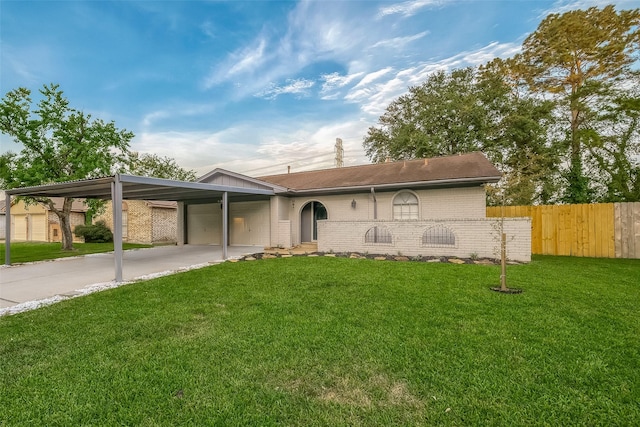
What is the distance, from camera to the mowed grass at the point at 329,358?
2297mm

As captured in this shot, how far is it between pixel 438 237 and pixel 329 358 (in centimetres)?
828

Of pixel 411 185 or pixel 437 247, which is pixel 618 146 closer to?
pixel 411 185

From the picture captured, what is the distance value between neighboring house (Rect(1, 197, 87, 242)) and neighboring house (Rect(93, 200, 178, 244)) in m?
4.84

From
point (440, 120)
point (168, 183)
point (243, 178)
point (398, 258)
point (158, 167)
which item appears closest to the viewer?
point (168, 183)

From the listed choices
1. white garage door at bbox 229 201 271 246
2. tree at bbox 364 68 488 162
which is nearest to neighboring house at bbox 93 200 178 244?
white garage door at bbox 229 201 271 246

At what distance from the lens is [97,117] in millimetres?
15312

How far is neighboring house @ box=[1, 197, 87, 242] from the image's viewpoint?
23703 mm

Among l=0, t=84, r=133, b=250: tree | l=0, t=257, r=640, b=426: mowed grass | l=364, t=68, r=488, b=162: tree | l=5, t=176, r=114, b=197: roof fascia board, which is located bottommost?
l=0, t=257, r=640, b=426: mowed grass

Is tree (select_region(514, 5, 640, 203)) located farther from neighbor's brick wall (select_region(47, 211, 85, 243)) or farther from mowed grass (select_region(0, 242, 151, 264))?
neighbor's brick wall (select_region(47, 211, 85, 243))

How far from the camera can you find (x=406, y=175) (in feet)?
41.3

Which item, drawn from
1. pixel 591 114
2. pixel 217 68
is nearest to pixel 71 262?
pixel 217 68

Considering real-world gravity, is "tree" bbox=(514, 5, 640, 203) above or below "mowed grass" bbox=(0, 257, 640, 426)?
above

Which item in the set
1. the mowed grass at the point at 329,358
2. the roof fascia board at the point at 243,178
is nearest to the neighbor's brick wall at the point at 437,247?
the roof fascia board at the point at 243,178

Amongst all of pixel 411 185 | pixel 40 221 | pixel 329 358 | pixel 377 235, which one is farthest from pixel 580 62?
pixel 40 221
